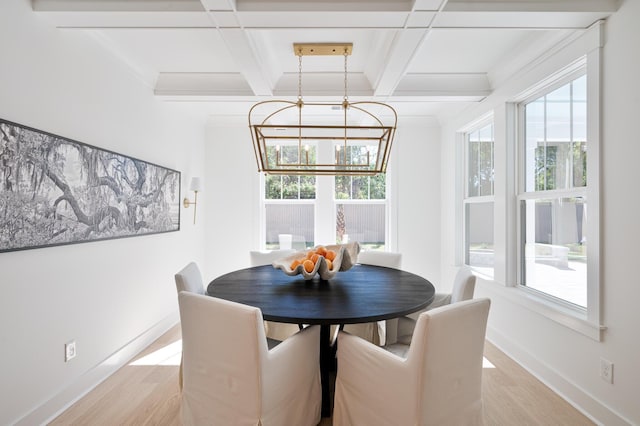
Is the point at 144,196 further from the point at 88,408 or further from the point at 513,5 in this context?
the point at 513,5

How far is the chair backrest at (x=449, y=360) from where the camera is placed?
1.40 m

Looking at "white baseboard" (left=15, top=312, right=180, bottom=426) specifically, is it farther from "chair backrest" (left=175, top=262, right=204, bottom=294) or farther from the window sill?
the window sill

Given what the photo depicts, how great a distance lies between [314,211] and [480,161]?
2153mm

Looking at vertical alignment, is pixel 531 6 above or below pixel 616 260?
above

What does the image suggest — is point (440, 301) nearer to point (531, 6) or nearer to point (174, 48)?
point (531, 6)

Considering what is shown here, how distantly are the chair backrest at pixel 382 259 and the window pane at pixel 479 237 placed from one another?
1.09 meters

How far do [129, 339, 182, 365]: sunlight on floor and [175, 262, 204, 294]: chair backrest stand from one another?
934 mm

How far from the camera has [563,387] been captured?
7.61 feet

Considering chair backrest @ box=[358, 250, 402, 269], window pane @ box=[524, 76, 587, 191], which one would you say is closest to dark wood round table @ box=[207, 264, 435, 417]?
chair backrest @ box=[358, 250, 402, 269]

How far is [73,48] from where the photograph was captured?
2250mm

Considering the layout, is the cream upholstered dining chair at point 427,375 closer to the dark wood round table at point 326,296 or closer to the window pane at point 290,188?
the dark wood round table at point 326,296

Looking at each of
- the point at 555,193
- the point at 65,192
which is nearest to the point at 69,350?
the point at 65,192

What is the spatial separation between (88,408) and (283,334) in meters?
1.33

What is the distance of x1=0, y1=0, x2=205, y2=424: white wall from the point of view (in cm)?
183
